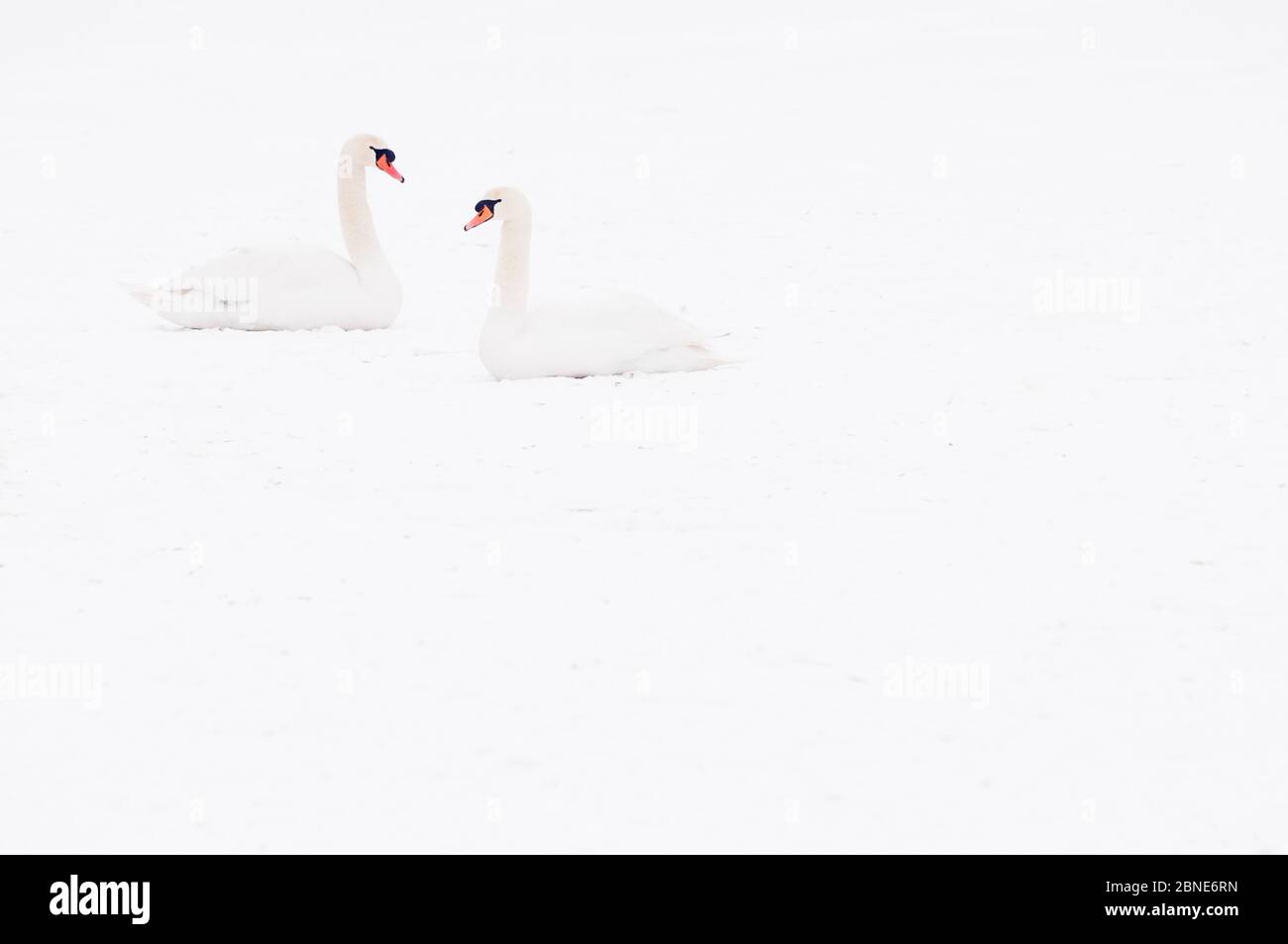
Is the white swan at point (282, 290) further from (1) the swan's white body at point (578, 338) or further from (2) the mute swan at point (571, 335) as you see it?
(1) the swan's white body at point (578, 338)

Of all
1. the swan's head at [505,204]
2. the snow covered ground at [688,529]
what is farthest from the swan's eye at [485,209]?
the snow covered ground at [688,529]

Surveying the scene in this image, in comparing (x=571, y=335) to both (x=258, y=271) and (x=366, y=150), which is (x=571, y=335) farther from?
(x=366, y=150)

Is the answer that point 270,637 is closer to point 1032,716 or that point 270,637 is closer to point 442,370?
point 1032,716

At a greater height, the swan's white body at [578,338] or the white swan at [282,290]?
the white swan at [282,290]

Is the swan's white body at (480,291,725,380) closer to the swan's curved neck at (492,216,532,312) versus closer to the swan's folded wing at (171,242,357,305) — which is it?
the swan's curved neck at (492,216,532,312)

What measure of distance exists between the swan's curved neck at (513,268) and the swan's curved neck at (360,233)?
→ 5.61 feet

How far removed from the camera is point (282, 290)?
9852 mm

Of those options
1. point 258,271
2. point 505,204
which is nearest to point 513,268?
point 505,204

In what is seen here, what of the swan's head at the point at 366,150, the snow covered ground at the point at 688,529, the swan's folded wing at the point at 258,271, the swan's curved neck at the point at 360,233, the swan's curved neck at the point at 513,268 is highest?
the swan's head at the point at 366,150

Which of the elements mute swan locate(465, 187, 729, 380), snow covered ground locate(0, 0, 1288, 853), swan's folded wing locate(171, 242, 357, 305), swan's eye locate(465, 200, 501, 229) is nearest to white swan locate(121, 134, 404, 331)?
swan's folded wing locate(171, 242, 357, 305)

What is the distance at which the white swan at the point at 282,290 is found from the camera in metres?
9.85

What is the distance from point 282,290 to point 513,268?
2.04 m

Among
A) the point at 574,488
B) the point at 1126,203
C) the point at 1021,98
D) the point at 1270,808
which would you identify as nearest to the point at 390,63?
the point at 1021,98

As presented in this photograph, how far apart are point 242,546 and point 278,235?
25.3 ft
